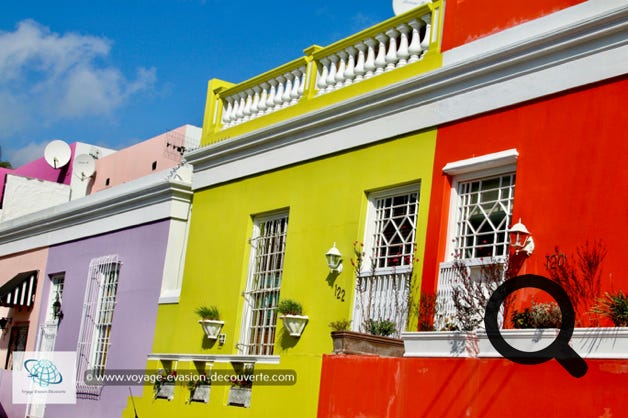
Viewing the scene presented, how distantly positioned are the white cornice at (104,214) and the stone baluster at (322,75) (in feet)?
10.6

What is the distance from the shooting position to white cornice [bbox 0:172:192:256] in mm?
15547

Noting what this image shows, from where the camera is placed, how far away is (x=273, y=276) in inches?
529

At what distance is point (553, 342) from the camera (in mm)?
7980

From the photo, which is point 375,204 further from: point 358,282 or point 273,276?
point 273,276

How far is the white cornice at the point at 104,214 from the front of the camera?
15.5 meters

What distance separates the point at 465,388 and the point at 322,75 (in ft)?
19.6

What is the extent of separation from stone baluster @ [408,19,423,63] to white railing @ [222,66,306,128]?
223cm

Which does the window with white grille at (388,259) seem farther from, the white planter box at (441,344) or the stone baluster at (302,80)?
the stone baluster at (302,80)

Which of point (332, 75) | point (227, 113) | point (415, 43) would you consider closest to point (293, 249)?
point (332, 75)

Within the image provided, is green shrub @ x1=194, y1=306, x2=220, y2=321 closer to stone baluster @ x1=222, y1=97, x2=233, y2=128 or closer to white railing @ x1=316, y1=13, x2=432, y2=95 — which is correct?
stone baluster @ x1=222, y1=97, x2=233, y2=128

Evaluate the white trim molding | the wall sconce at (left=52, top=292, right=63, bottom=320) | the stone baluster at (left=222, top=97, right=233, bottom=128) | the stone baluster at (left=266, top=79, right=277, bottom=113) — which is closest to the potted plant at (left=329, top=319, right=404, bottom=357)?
the white trim molding

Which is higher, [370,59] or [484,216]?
[370,59]

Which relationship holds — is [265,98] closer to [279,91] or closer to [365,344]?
[279,91]

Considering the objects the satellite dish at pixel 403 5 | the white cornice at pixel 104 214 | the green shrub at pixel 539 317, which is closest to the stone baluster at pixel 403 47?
the satellite dish at pixel 403 5
